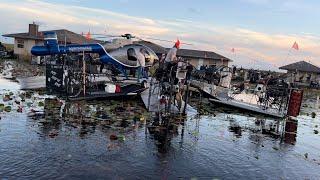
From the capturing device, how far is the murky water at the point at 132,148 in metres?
9.84

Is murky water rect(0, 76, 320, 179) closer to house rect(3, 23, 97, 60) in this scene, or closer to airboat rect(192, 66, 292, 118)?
airboat rect(192, 66, 292, 118)

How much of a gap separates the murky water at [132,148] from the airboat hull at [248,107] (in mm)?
2800

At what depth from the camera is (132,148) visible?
12.1m

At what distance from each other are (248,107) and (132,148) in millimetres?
12357

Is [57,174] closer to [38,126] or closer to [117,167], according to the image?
[117,167]

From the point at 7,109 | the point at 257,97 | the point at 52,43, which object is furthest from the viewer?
the point at 52,43

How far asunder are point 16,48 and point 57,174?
59.4 meters

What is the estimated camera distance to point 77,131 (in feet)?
45.2

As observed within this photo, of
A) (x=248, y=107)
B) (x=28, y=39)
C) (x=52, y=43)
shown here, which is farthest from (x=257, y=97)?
(x=28, y=39)

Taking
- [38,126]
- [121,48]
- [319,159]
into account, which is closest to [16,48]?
[121,48]

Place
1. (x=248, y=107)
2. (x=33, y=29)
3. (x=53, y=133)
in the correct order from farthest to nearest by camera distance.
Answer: (x=33, y=29) → (x=248, y=107) → (x=53, y=133)

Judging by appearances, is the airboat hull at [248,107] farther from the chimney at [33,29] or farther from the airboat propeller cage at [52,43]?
the chimney at [33,29]

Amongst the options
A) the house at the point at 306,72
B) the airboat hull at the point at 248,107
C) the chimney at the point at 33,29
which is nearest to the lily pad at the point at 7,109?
the airboat hull at the point at 248,107

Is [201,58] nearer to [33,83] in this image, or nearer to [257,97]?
[257,97]
